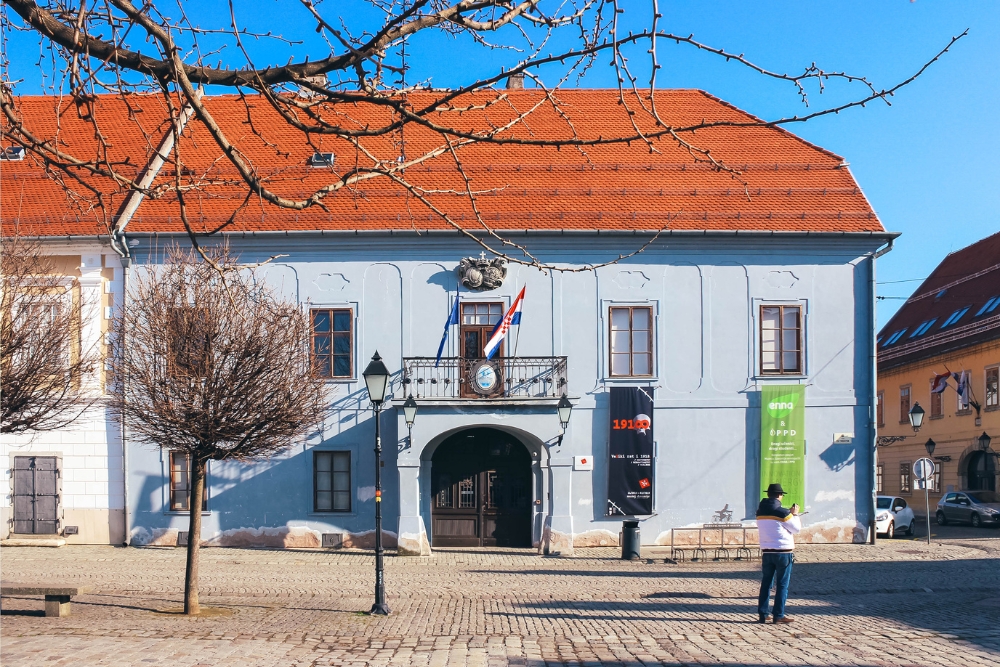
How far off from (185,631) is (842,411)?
16702mm

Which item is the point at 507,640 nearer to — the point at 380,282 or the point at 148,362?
the point at 148,362

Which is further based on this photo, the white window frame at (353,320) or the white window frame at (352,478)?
the white window frame at (353,320)

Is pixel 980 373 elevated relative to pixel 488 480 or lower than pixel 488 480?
elevated

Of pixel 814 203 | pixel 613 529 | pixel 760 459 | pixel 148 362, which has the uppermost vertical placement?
pixel 814 203

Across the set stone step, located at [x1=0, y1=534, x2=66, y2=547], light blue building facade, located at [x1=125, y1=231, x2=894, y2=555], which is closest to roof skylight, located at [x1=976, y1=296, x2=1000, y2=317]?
light blue building facade, located at [x1=125, y1=231, x2=894, y2=555]

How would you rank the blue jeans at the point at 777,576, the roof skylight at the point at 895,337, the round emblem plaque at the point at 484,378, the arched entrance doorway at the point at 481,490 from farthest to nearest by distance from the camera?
the roof skylight at the point at 895,337 → the arched entrance doorway at the point at 481,490 → the round emblem plaque at the point at 484,378 → the blue jeans at the point at 777,576

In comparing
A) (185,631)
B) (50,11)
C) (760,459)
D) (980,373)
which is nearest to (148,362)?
(185,631)

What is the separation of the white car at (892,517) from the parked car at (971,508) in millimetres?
5719

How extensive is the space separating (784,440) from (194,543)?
567 inches

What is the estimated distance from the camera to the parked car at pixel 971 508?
3484cm

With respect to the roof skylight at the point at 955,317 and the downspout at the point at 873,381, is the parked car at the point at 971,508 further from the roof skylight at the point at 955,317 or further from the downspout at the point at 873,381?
the downspout at the point at 873,381

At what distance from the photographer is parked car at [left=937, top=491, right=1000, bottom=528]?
3484cm

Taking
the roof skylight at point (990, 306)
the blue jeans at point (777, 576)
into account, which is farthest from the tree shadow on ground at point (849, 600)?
the roof skylight at point (990, 306)

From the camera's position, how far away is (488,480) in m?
24.1
